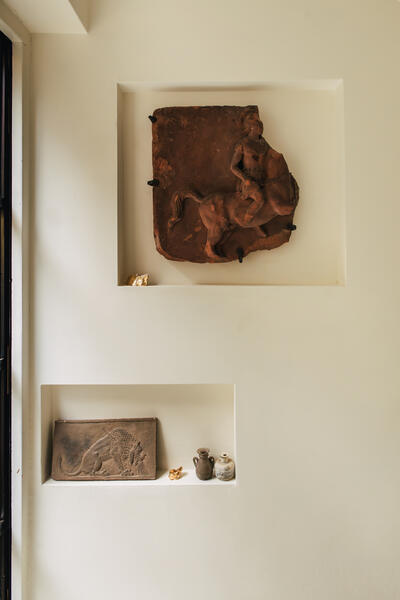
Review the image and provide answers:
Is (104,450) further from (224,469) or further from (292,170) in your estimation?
(292,170)

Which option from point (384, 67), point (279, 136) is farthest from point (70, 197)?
point (384, 67)

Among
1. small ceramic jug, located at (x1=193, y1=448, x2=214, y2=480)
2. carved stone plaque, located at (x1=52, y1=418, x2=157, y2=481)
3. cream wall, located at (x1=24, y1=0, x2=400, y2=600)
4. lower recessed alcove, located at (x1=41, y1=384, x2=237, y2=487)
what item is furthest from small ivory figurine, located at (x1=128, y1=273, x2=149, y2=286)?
small ceramic jug, located at (x1=193, y1=448, x2=214, y2=480)

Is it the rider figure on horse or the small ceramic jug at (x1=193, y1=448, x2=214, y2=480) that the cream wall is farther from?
the rider figure on horse

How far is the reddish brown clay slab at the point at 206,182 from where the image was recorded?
1.69m

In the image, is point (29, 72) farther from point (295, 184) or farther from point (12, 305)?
point (295, 184)

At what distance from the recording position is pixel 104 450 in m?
1.69

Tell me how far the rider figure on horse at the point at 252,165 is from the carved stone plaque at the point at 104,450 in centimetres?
117

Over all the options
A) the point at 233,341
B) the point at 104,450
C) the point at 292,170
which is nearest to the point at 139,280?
the point at 233,341

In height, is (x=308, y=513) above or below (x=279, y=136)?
below

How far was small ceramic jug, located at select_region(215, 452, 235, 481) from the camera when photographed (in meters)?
1.65

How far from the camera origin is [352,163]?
1659 mm

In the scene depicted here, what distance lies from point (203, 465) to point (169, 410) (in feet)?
1.00

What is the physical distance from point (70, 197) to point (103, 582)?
1.80 meters
